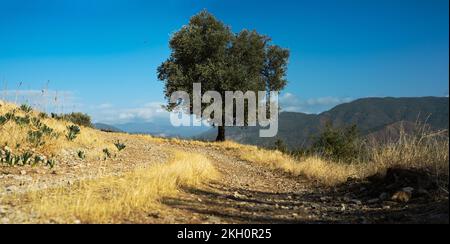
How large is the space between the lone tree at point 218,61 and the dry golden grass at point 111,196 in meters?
21.3

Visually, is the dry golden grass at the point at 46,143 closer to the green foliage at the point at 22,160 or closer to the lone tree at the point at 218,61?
the green foliage at the point at 22,160

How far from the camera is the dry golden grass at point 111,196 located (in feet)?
20.2

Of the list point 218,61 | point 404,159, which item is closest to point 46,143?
point 404,159

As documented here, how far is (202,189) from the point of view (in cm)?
1043

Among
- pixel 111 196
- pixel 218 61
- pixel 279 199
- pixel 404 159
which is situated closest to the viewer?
pixel 111 196

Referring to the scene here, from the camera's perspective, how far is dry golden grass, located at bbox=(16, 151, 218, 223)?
6145mm

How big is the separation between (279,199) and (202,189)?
192 centimetres

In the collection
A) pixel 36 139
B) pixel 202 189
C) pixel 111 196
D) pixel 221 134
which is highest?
pixel 221 134

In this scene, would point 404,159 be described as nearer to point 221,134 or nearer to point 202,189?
point 202,189

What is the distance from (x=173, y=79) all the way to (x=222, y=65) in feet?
12.8
